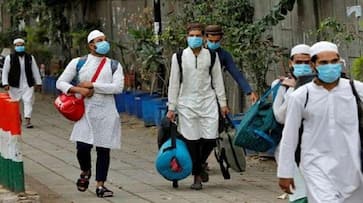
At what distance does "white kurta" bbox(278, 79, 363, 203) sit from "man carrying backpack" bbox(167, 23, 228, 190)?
3.99 m

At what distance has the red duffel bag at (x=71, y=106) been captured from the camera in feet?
32.8

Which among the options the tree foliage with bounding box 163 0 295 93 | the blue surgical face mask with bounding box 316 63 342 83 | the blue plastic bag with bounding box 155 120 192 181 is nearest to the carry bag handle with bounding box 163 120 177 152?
the blue plastic bag with bounding box 155 120 192 181

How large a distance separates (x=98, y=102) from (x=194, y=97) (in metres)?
1.05

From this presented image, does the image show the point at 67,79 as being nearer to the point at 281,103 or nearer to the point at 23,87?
the point at 281,103

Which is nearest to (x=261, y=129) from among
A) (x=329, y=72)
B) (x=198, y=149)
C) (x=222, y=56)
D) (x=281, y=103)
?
(x=281, y=103)

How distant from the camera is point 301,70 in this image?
7.42m

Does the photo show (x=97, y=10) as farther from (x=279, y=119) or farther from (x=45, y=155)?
(x=279, y=119)

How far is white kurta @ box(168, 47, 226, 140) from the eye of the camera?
1039 centimetres

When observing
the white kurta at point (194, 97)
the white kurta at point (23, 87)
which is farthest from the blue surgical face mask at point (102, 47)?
the white kurta at point (23, 87)

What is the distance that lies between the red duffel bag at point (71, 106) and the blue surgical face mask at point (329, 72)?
13.6ft

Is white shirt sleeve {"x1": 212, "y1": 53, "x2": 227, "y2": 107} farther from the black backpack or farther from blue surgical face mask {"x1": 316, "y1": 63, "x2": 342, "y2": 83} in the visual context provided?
blue surgical face mask {"x1": 316, "y1": 63, "x2": 342, "y2": 83}

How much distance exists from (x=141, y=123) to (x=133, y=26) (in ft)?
13.4

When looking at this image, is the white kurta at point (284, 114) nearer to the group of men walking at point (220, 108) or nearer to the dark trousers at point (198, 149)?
the group of men walking at point (220, 108)

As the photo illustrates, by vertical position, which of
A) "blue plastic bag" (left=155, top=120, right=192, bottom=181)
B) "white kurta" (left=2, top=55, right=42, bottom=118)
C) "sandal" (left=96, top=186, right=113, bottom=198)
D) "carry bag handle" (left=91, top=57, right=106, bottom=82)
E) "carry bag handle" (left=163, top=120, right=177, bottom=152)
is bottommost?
"sandal" (left=96, top=186, right=113, bottom=198)
